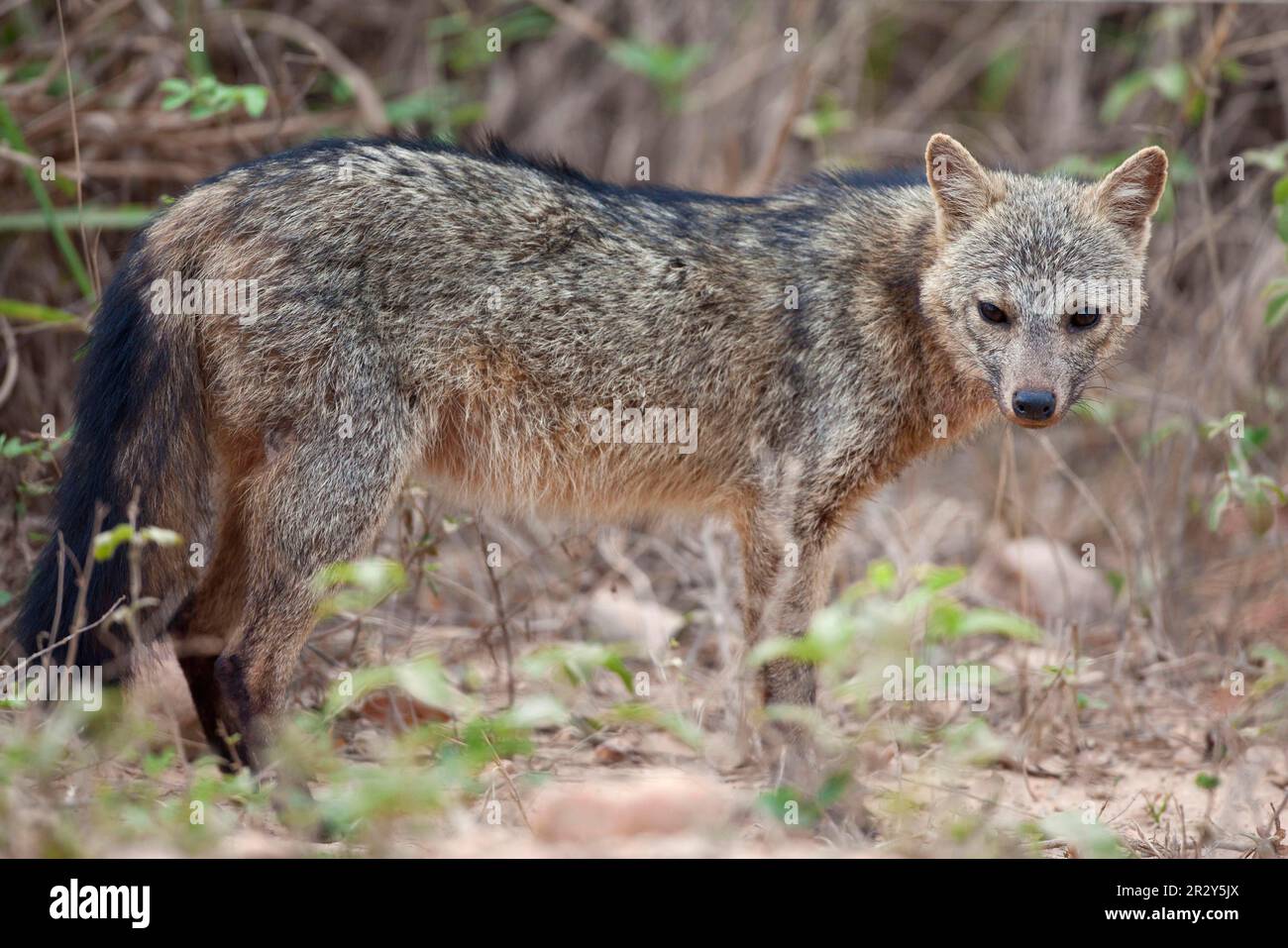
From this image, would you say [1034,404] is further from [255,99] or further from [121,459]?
[255,99]

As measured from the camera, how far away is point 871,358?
6.19m

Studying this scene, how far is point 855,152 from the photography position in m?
11.2

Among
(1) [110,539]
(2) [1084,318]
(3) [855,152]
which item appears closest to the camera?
(1) [110,539]

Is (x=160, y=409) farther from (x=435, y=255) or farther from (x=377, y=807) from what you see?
(x=377, y=807)

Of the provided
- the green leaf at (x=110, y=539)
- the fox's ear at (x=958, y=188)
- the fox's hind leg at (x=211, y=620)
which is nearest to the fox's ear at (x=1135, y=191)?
the fox's ear at (x=958, y=188)

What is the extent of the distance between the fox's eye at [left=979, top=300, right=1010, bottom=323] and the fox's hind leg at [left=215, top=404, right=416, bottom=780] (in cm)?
260

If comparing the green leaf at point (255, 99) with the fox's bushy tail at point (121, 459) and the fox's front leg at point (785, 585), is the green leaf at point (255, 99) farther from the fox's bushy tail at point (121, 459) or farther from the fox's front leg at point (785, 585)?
the fox's front leg at point (785, 585)

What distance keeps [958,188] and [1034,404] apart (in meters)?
1.17

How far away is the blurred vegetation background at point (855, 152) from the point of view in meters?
7.62

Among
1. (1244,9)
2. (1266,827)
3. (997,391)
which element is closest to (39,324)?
(997,391)

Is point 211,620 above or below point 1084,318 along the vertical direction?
below

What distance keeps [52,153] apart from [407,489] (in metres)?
3.91

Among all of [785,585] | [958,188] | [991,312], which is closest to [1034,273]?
[991,312]

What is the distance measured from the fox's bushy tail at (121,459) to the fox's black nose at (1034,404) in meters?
3.44
